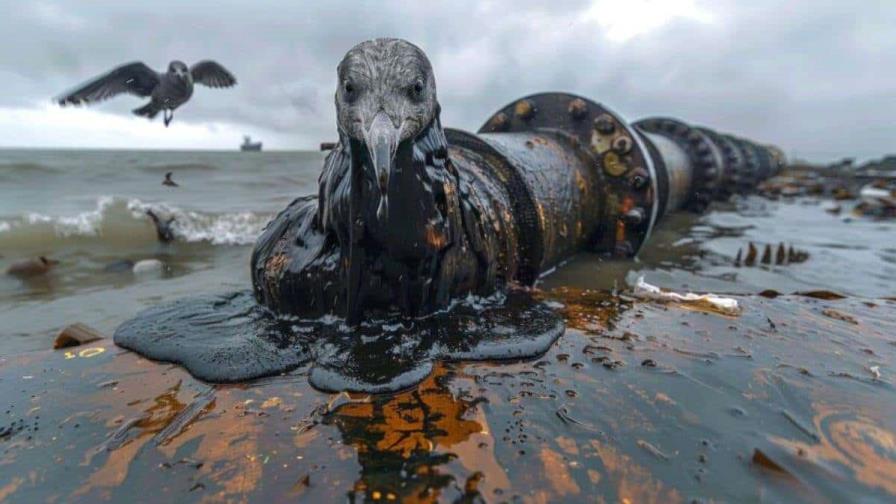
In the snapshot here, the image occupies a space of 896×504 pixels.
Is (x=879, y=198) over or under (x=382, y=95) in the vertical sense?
under

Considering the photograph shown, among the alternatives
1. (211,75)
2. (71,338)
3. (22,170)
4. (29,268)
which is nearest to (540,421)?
(71,338)

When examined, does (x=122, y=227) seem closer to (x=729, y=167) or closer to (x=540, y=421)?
(x=540, y=421)

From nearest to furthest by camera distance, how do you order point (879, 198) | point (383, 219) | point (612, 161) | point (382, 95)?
point (382, 95), point (383, 219), point (612, 161), point (879, 198)

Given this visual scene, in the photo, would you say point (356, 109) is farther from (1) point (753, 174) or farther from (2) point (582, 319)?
(1) point (753, 174)

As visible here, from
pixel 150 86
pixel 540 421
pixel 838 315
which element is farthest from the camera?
pixel 150 86

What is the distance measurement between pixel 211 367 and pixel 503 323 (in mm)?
1237

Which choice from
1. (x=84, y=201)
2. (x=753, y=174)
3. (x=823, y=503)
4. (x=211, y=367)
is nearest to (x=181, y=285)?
(x=211, y=367)

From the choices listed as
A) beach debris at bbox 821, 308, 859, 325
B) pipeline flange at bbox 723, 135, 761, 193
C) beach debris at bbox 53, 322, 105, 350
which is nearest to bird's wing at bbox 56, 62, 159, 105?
beach debris at bbox 53, 322, 105, 350

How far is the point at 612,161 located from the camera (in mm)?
4719

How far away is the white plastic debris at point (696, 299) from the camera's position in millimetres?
2910

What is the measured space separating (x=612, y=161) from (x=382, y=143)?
11.3ft

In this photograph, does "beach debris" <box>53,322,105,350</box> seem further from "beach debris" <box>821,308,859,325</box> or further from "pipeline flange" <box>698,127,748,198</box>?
"pipeline flange" <box>698,127,748,198</box>

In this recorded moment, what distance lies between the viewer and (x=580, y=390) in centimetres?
185

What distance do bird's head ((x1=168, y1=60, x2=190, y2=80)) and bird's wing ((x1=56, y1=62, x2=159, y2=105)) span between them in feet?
0.39
